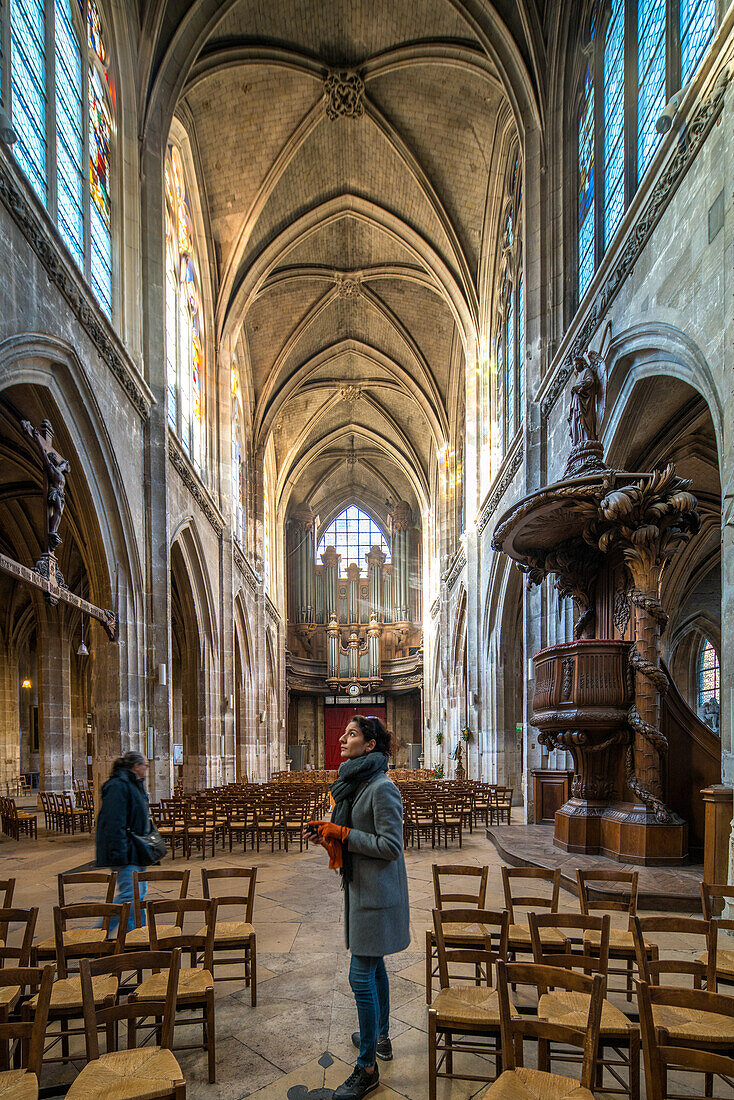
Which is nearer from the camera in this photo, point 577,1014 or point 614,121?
point 577,1014

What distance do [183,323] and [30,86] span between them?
28.5 ft

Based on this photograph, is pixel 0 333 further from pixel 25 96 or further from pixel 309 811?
pixel 309 811

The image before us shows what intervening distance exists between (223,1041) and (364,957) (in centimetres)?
124

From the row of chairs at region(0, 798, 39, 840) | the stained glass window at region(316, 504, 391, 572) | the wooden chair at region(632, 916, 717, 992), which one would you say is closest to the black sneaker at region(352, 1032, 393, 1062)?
the wooden chair at region(632, 916, 717, 992)

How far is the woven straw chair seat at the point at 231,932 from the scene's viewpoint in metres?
4.48

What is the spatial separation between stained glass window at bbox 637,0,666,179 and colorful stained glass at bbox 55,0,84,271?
7.84 meters

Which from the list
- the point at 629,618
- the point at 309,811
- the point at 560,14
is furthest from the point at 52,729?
the point at 560,14

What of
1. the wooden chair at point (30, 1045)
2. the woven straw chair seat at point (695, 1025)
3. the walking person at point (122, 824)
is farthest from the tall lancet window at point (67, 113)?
the woven straw chair seat at point (695, 1025)

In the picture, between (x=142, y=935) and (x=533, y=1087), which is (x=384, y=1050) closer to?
(x=533, y=1087)

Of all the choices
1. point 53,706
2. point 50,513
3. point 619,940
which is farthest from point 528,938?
point 53,706

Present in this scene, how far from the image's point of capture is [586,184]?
1257 cm

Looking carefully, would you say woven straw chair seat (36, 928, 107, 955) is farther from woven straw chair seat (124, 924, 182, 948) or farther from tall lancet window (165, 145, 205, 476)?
tall lancet window (165, 145, 205, 476)

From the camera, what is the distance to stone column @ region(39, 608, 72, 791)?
1784 cm

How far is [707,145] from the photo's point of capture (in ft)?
23.2
